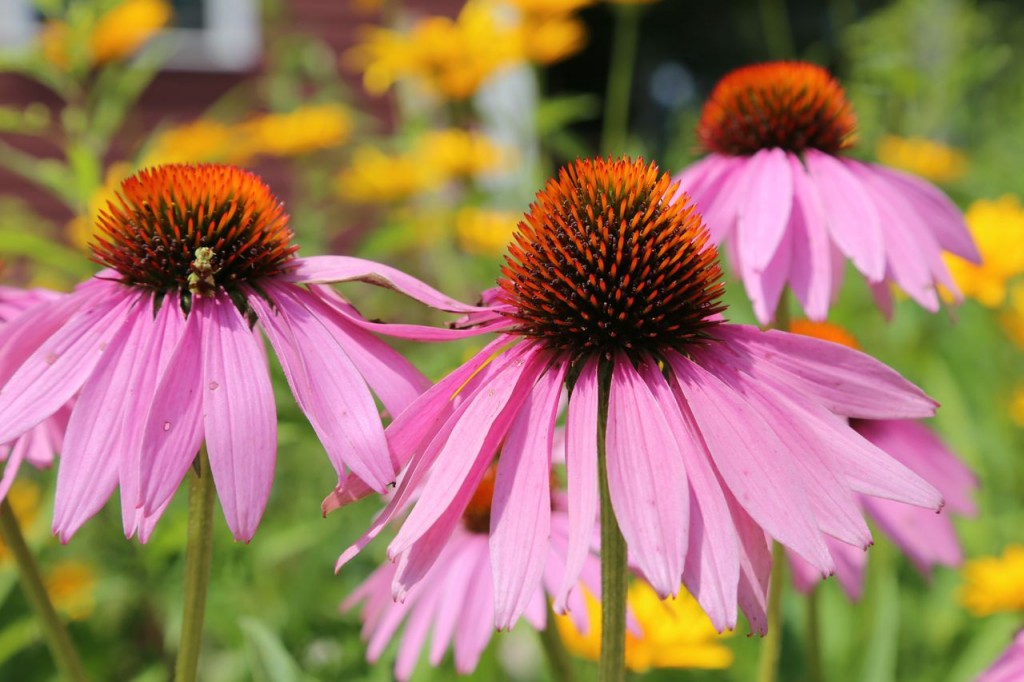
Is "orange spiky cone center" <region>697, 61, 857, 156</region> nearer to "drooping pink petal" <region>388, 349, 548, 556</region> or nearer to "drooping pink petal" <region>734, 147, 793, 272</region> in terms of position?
"drooping pink petal" <region>734, 147, 793, 272</region>

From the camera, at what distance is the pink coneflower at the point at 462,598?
110cm

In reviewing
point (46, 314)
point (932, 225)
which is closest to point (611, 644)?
point (46, 314)

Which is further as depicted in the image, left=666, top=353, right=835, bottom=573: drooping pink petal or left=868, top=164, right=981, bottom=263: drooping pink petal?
left=868, top=164, right=981, bottom=263: drooping pink petal

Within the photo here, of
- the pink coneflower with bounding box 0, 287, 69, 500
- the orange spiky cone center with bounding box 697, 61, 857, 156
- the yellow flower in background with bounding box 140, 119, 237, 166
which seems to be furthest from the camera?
the yellow flower in background with bounding box 140, 119, 237, 166

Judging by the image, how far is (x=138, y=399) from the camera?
29.8 inches

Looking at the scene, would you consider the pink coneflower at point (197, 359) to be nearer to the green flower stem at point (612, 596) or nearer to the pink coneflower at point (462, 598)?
the green flower stem at point (612, 596)

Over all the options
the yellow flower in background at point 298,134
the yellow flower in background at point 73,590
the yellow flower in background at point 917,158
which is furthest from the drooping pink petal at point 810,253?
the yellow flower in background at point 298,134

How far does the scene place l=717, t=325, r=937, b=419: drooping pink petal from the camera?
2.44 feet

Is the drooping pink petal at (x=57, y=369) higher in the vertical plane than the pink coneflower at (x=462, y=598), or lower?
higher

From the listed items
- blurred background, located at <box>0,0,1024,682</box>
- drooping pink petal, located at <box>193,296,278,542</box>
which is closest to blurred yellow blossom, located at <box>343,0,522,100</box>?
blurred background, located at <box>0,0,1024,682</box>

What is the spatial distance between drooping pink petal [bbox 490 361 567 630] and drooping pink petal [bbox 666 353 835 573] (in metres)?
0.11

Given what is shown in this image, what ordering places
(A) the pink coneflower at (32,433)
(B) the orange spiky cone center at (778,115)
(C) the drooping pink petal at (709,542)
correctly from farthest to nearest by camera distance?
1. (B) the orange spiky cone center at (778,115)
2. (A) the pink coneflower at (32,433)
3. (C) the drooping pink petal at (709,542)

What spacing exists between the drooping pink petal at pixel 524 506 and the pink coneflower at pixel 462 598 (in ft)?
1.18

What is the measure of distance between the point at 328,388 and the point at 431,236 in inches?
93.8
